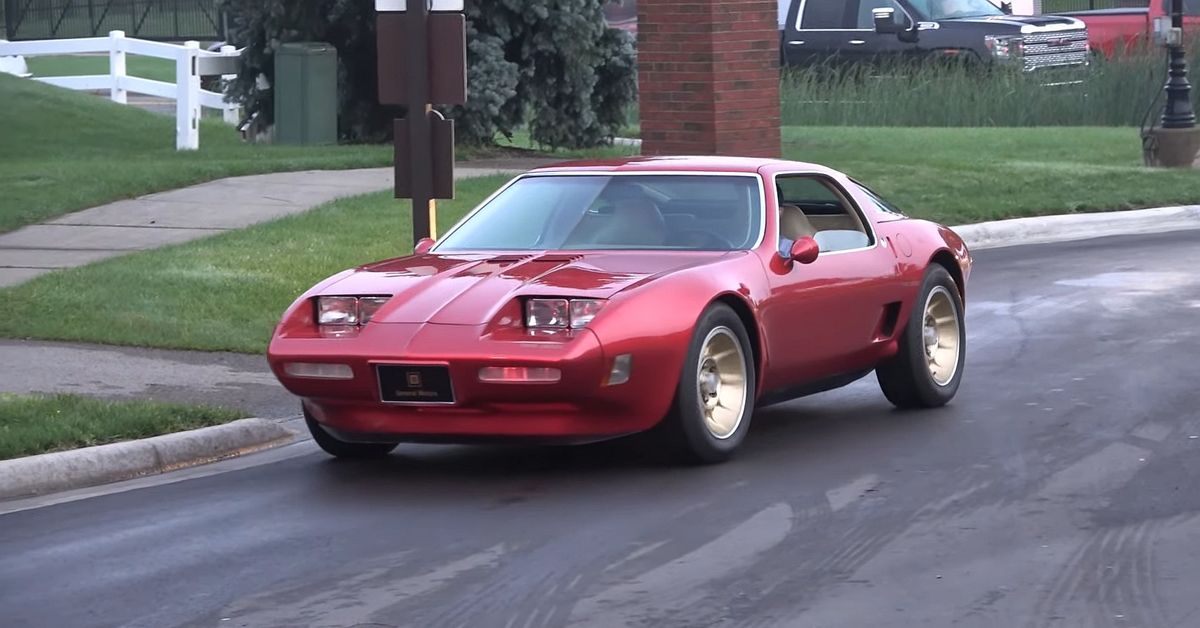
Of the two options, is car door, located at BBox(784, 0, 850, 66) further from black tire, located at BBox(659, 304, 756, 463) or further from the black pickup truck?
black tire, located at BBox(659, 304, 756, 463)

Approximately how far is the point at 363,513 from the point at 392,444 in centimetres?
113

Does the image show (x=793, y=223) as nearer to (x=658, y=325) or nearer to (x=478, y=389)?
(x=658, y=325)

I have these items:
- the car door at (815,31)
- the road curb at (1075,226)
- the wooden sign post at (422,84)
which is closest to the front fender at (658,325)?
the wooden sign post at (422,84)

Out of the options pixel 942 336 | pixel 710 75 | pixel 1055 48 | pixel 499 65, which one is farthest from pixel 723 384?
pixel 1055 48

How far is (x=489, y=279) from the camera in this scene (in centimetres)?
827

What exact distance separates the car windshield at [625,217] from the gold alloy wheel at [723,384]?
58cm

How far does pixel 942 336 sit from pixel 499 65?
11720 millimetres

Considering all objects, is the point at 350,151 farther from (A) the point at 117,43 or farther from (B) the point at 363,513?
(B) the point at 363,513

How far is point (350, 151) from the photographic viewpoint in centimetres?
2077

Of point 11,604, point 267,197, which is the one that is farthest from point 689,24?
point 11,604

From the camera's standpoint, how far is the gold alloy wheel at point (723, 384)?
8.36m

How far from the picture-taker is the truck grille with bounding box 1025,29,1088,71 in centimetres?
Answer: 2683

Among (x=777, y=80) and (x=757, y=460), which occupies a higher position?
(x=777, y=80)

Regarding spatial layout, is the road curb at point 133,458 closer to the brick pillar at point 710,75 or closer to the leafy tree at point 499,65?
the brick pillar at point 710,75
